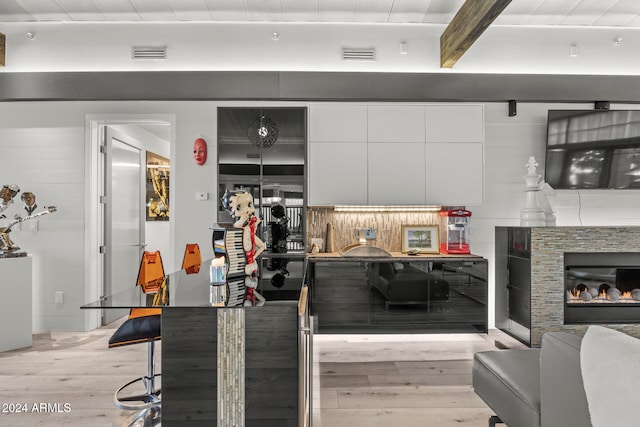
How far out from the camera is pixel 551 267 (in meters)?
3.19

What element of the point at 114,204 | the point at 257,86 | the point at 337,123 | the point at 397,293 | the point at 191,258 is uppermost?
the point at 257,86

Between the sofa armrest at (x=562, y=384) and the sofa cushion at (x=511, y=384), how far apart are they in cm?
9

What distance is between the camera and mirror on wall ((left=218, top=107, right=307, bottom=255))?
3787mm

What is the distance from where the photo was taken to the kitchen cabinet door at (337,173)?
3.71m

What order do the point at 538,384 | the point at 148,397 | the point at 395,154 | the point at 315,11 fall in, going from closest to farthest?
the point at 538,384 < the point at 148,397 < the point at 315,11 < the point at 395,154

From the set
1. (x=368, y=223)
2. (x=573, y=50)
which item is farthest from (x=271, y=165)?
(x=573, y=50)

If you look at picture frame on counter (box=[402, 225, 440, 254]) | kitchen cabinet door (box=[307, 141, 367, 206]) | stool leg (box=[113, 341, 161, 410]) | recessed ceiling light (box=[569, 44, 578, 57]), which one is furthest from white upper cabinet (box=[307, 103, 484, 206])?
stool leg (box=[113, 341, 161, 410])

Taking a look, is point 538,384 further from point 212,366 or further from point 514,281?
point 514,281

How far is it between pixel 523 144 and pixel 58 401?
4.80m

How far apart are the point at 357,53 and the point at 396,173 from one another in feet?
4.54

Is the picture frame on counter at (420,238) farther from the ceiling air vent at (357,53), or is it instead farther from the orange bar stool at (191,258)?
the orange bar stool at (191,258)

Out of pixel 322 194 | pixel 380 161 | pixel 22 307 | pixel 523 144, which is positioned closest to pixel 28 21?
pixel 22 307

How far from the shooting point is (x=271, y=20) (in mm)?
3793

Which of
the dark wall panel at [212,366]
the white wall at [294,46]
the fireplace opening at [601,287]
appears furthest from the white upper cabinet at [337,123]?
the dark wall panel at [212,366]
